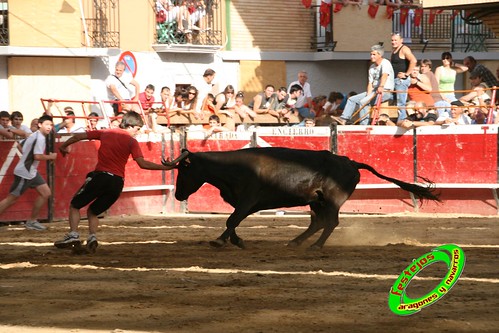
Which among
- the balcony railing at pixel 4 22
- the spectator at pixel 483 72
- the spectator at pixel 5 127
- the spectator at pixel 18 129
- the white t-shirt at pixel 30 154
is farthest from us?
the balcony railing at pixel 4 22

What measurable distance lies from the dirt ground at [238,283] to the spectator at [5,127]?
223 centimetres

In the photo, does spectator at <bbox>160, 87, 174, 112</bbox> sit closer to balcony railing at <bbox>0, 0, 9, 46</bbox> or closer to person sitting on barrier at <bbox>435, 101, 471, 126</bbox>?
balcony railing at <bbox>0, 0, 9, 46</bbox>

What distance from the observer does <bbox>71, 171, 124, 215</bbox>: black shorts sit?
12.3 metres

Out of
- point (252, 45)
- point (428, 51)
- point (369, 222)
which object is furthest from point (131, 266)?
point (428, 51)

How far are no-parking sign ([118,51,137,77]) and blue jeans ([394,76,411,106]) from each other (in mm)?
8180

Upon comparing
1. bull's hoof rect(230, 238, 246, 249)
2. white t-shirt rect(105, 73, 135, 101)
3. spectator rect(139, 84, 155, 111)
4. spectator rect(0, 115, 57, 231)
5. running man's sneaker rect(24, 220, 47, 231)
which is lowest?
running man's sneaker rect(24, 220, 47, 231)

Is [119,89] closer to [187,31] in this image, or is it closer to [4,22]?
[4,22]

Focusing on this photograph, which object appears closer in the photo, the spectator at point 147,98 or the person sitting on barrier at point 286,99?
the spectator at point 147,98

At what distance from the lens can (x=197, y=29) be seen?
27.6 metres

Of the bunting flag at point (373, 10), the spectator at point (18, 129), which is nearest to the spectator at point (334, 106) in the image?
the spectator at point (18, 129)

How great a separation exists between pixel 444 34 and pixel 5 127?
17378 millimetres

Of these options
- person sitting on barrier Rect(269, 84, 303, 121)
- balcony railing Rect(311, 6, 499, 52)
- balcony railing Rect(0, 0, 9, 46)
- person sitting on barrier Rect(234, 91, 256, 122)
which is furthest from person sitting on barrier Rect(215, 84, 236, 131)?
balcony railing Rect(311, 6, 499, 52)

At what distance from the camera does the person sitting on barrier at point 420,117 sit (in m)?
18.5

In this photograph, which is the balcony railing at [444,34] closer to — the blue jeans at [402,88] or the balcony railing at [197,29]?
the balcony railing at [197,29]
